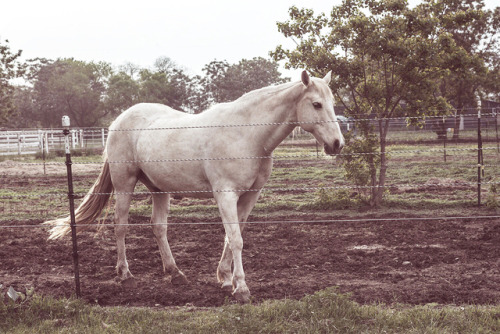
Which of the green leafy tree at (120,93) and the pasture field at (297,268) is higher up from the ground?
the green leafy tree at (120,93)

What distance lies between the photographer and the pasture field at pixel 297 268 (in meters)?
4.04

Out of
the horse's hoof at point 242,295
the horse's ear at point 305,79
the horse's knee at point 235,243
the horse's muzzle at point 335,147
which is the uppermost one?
the horse's ear at point 305,79

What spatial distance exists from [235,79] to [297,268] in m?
51.1

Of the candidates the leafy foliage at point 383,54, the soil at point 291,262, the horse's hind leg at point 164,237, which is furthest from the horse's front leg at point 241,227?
the leafy foliage at point 383,54

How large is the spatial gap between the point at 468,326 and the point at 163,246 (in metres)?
3.44

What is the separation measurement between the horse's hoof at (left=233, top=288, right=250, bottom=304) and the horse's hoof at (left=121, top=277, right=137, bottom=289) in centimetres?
129

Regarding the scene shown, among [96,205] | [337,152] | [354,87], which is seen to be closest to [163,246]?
[96,205]

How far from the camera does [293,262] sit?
20.1 ft

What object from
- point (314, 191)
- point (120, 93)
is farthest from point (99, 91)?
point (314, 191)

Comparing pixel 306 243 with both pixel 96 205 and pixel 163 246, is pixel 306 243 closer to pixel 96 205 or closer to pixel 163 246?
pixel 163 246

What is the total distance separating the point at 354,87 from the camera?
10.1 meters

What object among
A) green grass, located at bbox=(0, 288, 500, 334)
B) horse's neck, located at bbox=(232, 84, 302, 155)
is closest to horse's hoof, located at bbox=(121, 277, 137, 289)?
green grass, located at bbox=(0, 288, 500, 334)

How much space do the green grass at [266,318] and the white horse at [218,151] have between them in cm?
71

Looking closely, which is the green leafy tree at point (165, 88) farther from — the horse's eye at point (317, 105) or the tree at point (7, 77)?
the horse's eye at point (317, 105)
